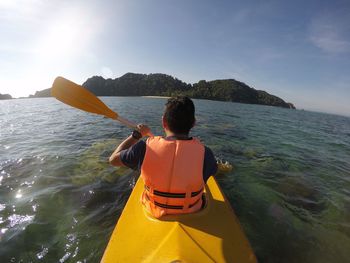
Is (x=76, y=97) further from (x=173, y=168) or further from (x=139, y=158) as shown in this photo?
(x=173, y=168)

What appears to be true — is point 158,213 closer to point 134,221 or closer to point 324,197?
point 134,221

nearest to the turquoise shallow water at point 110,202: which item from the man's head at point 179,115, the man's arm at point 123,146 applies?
the man's arm at point 123,146

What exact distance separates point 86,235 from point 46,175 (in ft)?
10.5

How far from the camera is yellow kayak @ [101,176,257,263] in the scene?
7.75 feet

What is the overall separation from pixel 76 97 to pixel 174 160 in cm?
269

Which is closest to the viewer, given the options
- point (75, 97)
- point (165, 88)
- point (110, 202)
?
point (75, 97)

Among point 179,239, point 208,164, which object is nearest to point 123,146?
point 208,164

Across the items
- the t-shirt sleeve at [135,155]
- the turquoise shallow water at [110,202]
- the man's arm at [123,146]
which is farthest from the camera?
the turquoise shallow water at [110,202]

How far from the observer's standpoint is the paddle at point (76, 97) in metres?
4.15

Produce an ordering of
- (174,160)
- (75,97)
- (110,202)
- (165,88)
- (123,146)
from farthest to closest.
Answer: (165,88), (110,202), (75,97), (123,146), (174,160)

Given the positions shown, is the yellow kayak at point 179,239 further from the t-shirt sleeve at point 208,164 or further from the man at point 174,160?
the t-shirt sleeve at point 208,164

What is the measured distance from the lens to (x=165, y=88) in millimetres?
117375

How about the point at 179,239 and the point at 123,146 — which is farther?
the point at 123,146

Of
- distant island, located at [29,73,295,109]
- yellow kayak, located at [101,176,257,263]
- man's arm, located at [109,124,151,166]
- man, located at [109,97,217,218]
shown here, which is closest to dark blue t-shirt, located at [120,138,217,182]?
man, located at [109,97,217,218]
